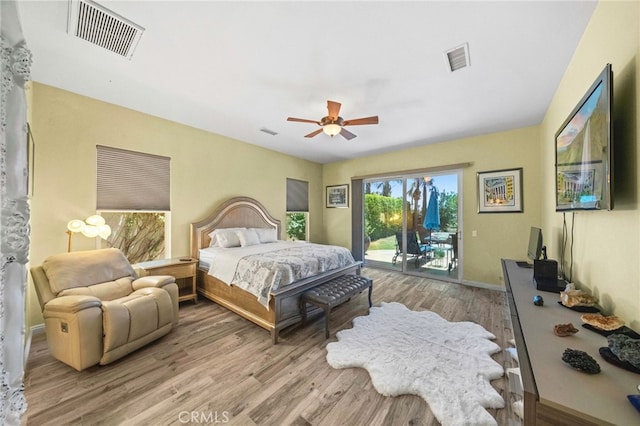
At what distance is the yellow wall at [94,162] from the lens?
2.65 metres

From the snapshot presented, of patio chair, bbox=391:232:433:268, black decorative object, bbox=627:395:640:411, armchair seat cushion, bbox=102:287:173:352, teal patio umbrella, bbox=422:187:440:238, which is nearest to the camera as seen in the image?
black decorative object, bbox=627:395:640:411

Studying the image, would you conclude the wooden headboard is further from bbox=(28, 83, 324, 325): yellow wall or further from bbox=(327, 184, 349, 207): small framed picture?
bbox=(327, 184, 349, 207): small framed picture

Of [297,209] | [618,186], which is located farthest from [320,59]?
[297,209]

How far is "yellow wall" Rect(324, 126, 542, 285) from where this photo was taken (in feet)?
12.5

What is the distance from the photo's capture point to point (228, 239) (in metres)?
3.93

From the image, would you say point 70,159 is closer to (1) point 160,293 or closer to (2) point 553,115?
(1) point 160,293

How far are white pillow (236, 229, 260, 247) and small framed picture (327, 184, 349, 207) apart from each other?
2691 millimetres

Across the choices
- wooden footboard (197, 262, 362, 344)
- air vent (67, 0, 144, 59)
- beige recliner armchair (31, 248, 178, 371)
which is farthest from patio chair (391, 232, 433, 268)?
air vent (67, 0, 144, 59)

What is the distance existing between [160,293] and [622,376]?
3273 mm

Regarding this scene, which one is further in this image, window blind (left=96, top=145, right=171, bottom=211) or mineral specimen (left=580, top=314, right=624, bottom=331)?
window blind (left=96, top=145, right=171, bottom=211)

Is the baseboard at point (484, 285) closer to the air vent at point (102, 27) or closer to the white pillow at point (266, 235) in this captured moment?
the white pillow at point (266, 235)

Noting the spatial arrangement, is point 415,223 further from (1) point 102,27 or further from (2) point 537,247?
(1) point 102,27

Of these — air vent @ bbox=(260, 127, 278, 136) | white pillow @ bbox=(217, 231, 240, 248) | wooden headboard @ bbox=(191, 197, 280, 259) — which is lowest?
white pillow @ bbox=(217, 231, 240, 248)

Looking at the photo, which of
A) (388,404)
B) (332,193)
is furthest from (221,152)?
(388,404)
